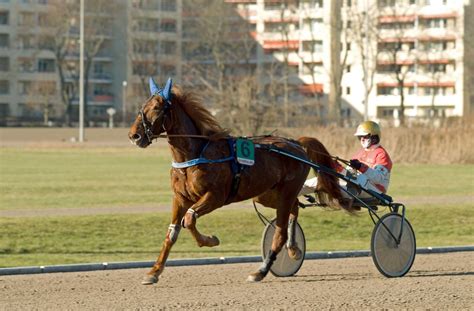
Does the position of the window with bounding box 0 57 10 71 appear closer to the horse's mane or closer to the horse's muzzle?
the horse's mane

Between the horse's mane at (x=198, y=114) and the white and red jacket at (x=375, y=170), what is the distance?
5.91 feet

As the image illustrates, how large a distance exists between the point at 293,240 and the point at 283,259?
23 cm

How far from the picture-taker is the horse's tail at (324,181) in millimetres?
13039

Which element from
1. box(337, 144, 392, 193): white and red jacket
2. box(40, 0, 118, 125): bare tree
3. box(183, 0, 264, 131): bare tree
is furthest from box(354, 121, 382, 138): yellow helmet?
box(40, 0, 118, 125): bare tree

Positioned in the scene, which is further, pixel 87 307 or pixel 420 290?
pixel 420 290

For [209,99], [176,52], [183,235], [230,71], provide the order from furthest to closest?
1. [176,52]
2. [230,71]
3. [209,99]
4. [183,235]

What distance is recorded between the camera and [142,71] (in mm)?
87875

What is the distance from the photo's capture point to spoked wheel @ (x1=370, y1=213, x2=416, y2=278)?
1255cm

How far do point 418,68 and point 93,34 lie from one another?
976 inches

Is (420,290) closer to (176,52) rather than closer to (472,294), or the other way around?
(472,294)

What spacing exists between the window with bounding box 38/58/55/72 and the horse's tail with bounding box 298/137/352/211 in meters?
85.3

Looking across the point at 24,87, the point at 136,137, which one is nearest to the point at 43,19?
the point at 24,87

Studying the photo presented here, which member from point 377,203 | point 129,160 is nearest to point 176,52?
point 129,160

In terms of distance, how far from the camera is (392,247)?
41.5ft
